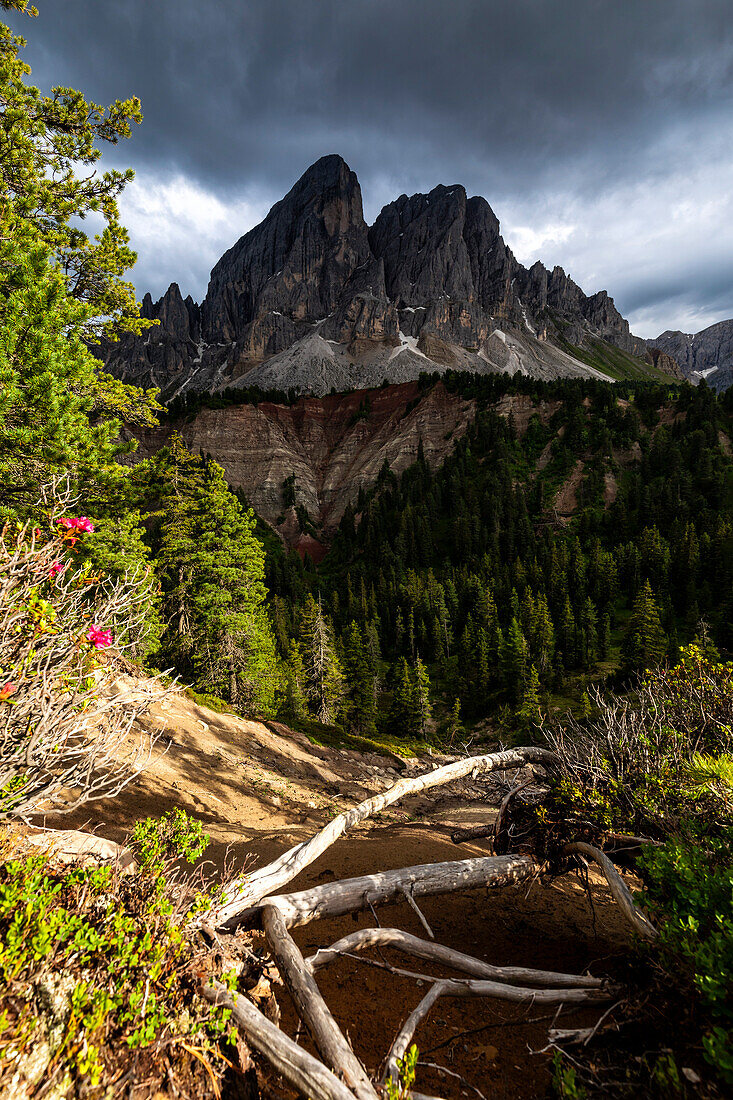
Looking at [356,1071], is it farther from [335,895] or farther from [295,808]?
[295,808]

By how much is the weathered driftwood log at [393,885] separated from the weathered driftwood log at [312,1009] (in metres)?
0.31

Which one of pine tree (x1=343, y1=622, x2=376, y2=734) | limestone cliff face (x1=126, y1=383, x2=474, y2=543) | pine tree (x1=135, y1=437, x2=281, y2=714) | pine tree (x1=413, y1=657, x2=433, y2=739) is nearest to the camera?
pine tree (x1=135, y1=437, x2=281, y2=714)

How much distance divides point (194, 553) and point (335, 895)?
16.7 m

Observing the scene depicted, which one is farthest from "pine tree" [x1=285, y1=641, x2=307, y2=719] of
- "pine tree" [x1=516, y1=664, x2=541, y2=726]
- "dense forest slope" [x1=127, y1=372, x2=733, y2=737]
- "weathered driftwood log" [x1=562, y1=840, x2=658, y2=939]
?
"weathered driftwood log" [x1=562, y1=840, x2=658, y2=939]

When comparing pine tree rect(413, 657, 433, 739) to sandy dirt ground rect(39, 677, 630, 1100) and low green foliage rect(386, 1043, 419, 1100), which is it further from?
low green foliage rect(386, 1043, 419, 1100)

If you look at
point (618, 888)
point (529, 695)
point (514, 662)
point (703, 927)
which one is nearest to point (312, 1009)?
point (703, 927)

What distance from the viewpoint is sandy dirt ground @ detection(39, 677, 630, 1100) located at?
3.58 m

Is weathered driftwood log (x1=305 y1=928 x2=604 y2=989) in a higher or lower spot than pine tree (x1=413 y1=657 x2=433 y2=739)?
higher

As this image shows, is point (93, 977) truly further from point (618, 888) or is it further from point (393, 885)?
point (618, 888)

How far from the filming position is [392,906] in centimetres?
616

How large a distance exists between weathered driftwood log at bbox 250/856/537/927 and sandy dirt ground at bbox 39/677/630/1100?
69 centimetres

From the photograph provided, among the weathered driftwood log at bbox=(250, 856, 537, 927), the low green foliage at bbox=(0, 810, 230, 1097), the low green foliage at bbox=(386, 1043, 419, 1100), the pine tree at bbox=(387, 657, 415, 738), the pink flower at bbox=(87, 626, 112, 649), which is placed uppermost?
the pink flower at bbox=(87, 626, 112, 649)

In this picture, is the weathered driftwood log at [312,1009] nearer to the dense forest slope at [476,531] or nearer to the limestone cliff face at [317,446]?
the dense forest slope at [476,531]

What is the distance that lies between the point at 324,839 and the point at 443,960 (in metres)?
1.96
